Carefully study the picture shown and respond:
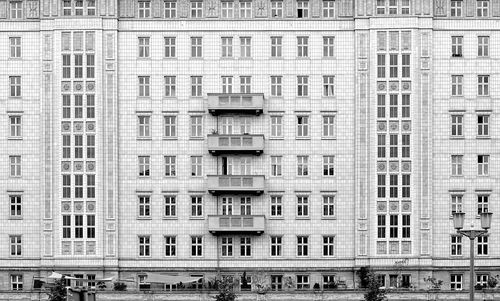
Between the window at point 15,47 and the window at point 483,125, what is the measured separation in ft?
114

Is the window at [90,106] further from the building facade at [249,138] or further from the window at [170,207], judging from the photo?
the window at [170,207]

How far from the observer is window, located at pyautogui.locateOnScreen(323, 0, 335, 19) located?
84125 millimetres

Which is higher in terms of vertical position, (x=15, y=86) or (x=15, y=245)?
(x=15, y=86)

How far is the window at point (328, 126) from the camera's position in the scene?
83688 millimetres

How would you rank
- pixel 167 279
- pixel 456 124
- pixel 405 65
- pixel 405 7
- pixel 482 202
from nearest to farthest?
pixel 167 279 → pixel 405 65 → pixel 405 7 → pixel 456 124 → pixel 482 202

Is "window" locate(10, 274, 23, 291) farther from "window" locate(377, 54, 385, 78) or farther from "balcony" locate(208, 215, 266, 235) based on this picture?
"window" locate(377, 54, 385, 78)

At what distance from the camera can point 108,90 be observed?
8275 cm

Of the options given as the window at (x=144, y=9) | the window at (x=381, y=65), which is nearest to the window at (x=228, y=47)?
the window at (x=144, y=9)

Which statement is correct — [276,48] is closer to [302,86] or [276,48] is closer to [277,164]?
[302,86]

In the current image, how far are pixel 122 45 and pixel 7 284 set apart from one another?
64.8 feet

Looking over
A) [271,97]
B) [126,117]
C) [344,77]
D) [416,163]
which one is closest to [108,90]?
[126,117]

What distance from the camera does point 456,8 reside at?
83.6 metres

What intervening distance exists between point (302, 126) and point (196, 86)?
27.9 ft

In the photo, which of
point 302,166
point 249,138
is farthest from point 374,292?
point 249,138
